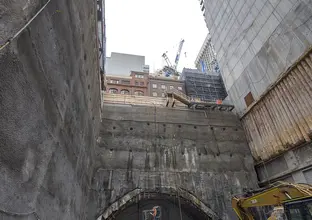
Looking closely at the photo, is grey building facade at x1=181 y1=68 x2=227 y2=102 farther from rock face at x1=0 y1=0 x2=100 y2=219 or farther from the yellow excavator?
rock face at x1=0 y1=0 x2=100 y2=219

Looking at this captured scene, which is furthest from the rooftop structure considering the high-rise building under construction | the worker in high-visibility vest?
the worker in high-visibility vest

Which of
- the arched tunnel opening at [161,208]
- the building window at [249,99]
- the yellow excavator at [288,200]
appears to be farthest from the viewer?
the building window at [249,99]

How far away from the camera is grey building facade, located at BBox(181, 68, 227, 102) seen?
39.4 meters

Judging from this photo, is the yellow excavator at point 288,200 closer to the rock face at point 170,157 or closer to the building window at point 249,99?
the rock face at point 170,157

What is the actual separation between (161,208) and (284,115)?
10095 mm

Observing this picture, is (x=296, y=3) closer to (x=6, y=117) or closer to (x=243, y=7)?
(x=243, y=7)

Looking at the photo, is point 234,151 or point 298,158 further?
point 234,151

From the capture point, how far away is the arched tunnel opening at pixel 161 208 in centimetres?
1080

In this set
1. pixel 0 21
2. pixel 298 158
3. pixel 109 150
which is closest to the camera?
pixel 0 21

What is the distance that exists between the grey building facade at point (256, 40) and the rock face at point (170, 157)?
4251 millimetres

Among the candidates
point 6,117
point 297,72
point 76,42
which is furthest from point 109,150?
point 297,72

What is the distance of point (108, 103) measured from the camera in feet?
46.6

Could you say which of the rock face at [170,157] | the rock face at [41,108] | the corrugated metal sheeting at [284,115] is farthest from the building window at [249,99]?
the rock face at [41,108]

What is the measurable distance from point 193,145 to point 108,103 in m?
7.47
